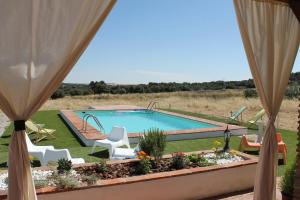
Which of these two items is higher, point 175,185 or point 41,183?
point 41,183

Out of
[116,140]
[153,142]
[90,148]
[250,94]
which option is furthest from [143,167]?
[250,94]

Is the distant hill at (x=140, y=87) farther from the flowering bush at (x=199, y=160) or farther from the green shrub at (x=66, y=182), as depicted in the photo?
the green shrub at (x=66, y=182)

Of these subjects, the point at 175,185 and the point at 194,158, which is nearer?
the point at 175,185

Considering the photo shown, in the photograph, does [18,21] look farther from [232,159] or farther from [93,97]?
[93,97]

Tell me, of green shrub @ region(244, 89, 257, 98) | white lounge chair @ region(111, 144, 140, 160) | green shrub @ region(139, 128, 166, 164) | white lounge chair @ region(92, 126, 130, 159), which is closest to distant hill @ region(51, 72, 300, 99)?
green shrub @ region(244, 89, 257, 98)

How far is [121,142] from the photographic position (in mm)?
6605

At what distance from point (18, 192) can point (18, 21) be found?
52.3 inches

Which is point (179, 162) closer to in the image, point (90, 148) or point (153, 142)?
point (153, 142)

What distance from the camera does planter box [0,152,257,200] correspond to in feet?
11.2

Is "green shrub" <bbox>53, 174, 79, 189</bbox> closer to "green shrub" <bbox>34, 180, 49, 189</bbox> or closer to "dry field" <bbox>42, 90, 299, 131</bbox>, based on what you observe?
"green shrub" <bbox>34, 180, 49, 189</bbox>

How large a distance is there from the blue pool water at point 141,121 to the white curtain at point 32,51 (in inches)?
332

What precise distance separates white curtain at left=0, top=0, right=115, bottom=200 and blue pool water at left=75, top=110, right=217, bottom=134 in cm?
843

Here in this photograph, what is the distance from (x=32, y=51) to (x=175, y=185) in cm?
251

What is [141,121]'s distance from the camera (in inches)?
527
